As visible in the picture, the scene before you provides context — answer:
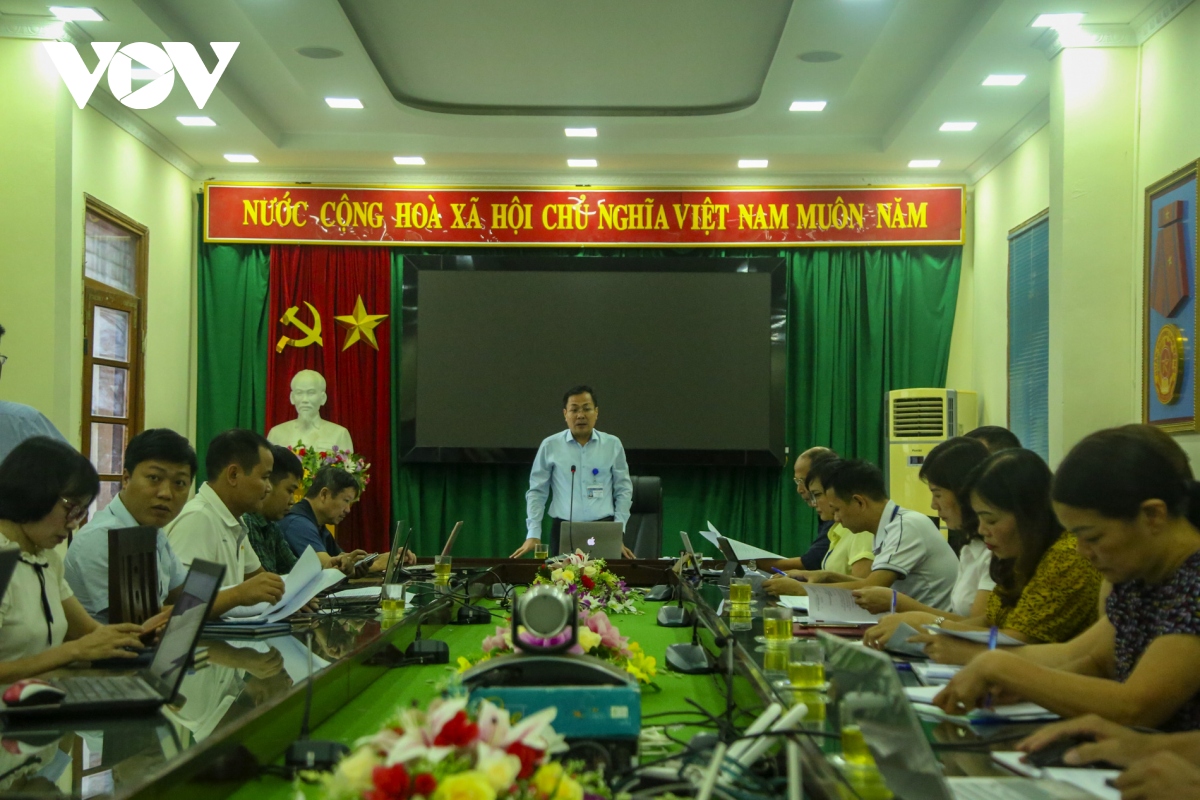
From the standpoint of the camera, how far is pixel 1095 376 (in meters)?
4.97

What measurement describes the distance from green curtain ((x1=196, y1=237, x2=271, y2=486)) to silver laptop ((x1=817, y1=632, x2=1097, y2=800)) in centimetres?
677

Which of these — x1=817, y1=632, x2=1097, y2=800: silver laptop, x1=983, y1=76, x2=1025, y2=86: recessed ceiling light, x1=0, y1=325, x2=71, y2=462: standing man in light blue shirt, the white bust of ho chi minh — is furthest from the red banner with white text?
x1=817, y1=632, x2=1097, y2=800: silver laptop

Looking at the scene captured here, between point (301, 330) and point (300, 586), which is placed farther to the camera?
point (301, 330)

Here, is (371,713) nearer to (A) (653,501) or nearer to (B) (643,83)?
(A) (653,501)

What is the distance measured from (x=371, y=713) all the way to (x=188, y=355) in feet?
19.7

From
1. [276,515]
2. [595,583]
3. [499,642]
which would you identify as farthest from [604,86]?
[499,642]

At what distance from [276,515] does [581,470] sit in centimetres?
239

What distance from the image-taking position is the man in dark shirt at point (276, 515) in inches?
152

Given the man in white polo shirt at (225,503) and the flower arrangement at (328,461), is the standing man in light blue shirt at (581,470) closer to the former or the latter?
the flower arrangement at (328,461)

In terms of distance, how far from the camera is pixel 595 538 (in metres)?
4.64

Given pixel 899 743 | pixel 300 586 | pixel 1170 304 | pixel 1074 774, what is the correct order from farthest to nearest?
1. pixel 1170 304
2. pixel 300 586
3. pixel 1074 774
4. pixel 899 743

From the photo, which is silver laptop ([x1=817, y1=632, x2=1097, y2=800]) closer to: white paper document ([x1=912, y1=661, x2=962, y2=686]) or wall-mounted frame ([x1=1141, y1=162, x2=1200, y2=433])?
white paper document ([x1=912, y1=661, x2=962, y2=686])

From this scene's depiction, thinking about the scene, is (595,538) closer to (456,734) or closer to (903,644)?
(903,644)

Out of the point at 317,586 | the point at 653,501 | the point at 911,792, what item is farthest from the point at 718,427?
the point at 911,792
